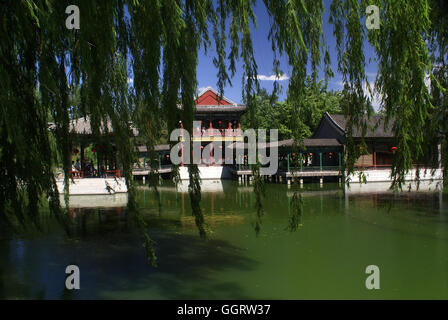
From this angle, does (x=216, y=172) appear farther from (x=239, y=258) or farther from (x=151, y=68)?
(x=151, y=68)

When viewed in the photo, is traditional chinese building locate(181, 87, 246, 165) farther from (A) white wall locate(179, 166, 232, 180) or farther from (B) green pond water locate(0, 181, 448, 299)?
(B) green pond water locate(0, 181, 448, 299)

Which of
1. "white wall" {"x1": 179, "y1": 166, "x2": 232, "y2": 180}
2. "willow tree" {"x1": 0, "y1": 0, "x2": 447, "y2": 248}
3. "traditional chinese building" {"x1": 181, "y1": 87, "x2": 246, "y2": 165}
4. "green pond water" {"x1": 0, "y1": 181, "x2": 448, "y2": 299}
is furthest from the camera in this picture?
"white wall" {"x1": 179, "y1": 166, "x2": 232, "y2": 180}

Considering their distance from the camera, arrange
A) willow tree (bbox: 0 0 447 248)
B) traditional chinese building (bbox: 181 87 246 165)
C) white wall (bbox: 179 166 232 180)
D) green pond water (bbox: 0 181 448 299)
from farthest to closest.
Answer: white wall (bbox: 179 166 232 180)
traditional chinese building (bbox: 181 87 246 165)
green pond water (bbox: 0 181 448 299)
willow tree (bbox: 0 0 447 248)

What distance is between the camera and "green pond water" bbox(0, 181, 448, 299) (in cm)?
430

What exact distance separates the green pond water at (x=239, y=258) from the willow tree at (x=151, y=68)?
2.84ft

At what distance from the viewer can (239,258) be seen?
5480mm

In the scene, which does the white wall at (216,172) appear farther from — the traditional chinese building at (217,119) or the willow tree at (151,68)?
the willow tree at (151,68)

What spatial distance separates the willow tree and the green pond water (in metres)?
0.87

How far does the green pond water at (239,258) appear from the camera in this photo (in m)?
4.30

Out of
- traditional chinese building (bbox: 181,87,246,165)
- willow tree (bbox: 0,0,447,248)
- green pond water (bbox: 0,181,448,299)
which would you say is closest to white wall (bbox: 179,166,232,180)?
traditional chinese building (bbox: 181,87,246,165)

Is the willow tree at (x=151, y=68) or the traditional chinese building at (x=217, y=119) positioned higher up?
the traditional chinese building at (x=217, y=119)

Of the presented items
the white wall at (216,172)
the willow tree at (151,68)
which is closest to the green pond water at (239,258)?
the willow tree at (151,68)

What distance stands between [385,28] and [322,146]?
1632 cm

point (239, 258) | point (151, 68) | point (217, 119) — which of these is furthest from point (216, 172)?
point (151, 68)
